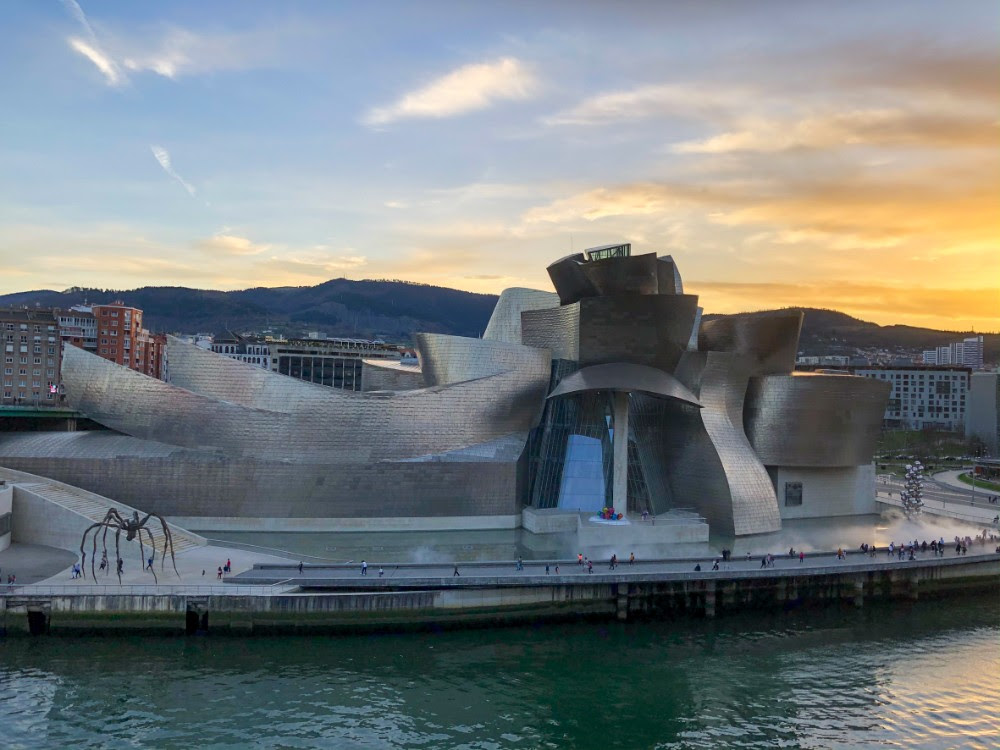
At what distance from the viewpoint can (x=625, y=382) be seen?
34.5 meters

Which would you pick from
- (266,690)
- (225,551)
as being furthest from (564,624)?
(225,551)

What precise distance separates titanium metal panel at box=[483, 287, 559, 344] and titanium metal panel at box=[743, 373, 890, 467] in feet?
44.6

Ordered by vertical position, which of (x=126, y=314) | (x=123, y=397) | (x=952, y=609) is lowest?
(x=952, y=609)

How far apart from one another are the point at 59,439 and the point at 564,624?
2313 cm

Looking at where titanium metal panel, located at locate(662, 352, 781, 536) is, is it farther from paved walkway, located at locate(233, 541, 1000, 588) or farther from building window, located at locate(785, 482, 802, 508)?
paved walkway, located at locate(233, 541, 1000, 588)

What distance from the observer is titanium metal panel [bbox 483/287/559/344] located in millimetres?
47531

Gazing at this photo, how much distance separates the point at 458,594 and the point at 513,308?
2500cm

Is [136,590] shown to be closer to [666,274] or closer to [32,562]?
[32,562]

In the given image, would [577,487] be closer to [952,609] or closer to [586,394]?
[586,394]

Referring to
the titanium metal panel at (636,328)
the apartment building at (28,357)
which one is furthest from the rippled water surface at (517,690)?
the apartment building at (28,357)

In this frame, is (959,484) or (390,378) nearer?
(390,378)

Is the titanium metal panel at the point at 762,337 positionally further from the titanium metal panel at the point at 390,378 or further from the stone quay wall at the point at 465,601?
the titanium metal panel at the point at 390,378

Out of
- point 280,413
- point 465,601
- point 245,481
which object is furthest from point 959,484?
point 245,481

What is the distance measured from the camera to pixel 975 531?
123 ft
